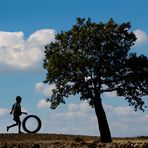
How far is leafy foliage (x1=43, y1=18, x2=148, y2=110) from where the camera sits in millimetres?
43750

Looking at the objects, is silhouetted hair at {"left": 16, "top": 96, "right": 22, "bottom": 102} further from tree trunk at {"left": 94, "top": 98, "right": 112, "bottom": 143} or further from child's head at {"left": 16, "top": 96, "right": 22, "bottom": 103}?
tree trunk at {"left": 94, "top": 98, "right": 112, "bottom": 143}

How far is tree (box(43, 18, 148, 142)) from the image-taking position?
4375 cm

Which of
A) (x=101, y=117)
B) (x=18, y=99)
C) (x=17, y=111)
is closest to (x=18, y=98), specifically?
(x=18, y=99)

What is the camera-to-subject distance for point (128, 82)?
4612 cm

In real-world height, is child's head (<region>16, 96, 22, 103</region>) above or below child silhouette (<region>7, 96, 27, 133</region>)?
above

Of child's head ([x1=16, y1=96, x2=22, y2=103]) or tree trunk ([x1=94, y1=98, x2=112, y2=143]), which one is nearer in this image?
child's head ([x1=16, y1=96, x2=22, y2=103])

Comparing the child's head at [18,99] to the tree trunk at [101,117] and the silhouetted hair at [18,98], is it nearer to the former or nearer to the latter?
the silhouetted hair at [18,98]

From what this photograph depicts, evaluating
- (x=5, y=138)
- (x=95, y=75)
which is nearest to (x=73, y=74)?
(x=95, y=75)

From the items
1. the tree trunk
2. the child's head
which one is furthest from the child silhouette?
the tree trunk

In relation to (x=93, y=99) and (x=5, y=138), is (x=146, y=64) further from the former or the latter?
(x=5, y=138)

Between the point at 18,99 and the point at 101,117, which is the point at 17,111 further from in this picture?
the point at 101,117

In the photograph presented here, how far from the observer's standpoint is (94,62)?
43.5 m

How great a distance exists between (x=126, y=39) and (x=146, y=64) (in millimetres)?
2703

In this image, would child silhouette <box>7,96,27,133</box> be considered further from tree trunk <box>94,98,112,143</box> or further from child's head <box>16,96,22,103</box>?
tree trunk <box>94,98,112,143</box>
